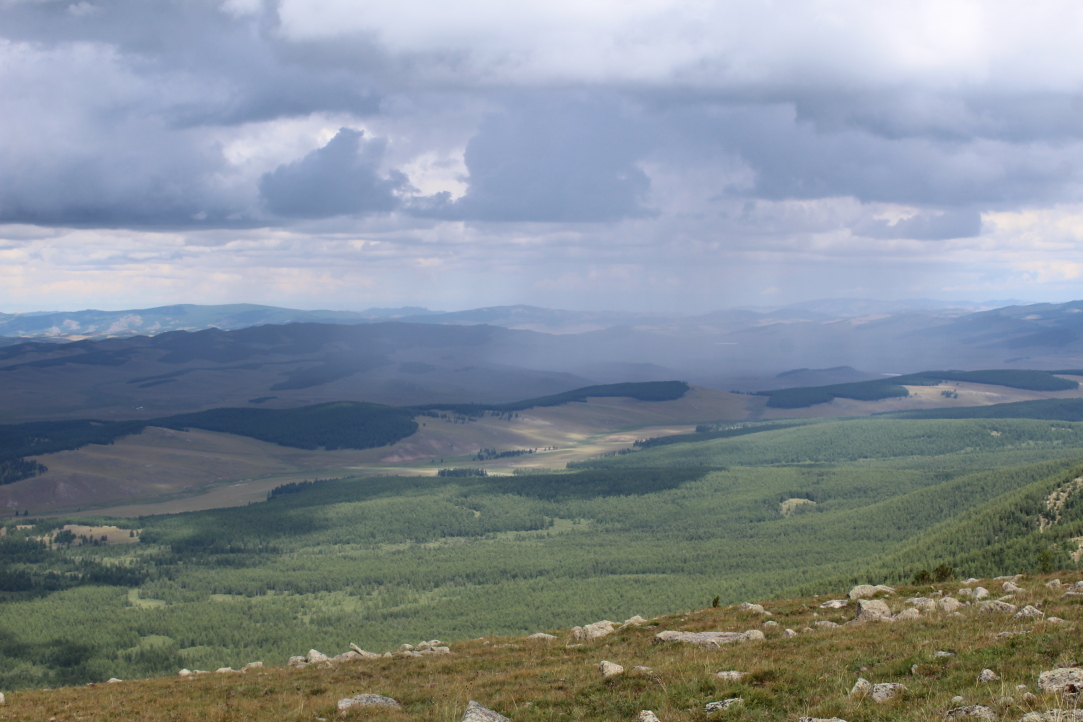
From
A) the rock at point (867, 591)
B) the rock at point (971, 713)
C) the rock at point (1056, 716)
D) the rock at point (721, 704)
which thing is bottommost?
the rock at point (867, 591)

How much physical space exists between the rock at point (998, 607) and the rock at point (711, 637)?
1117cm

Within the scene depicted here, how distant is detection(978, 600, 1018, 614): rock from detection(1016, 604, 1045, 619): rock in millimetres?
1185

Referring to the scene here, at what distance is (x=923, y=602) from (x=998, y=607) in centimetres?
675

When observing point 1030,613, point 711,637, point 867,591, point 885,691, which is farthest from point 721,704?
point 867,591

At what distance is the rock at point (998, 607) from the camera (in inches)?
1585

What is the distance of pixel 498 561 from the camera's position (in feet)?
641

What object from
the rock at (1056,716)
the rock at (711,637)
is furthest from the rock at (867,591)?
the rock at (1056,716)

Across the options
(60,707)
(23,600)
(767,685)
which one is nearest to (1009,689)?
(767,685)

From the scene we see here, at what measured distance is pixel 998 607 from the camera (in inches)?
1619

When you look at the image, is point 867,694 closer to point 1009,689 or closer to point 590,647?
point 1009,689

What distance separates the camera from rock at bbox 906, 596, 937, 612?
4564cm

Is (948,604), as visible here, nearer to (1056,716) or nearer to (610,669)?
(610,669)

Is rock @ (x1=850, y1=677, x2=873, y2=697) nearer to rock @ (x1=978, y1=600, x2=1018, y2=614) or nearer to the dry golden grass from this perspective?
the dry golden grass

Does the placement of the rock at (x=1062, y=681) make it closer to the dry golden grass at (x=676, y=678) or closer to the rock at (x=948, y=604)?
the dry golden grass at (x=676, y=678)
